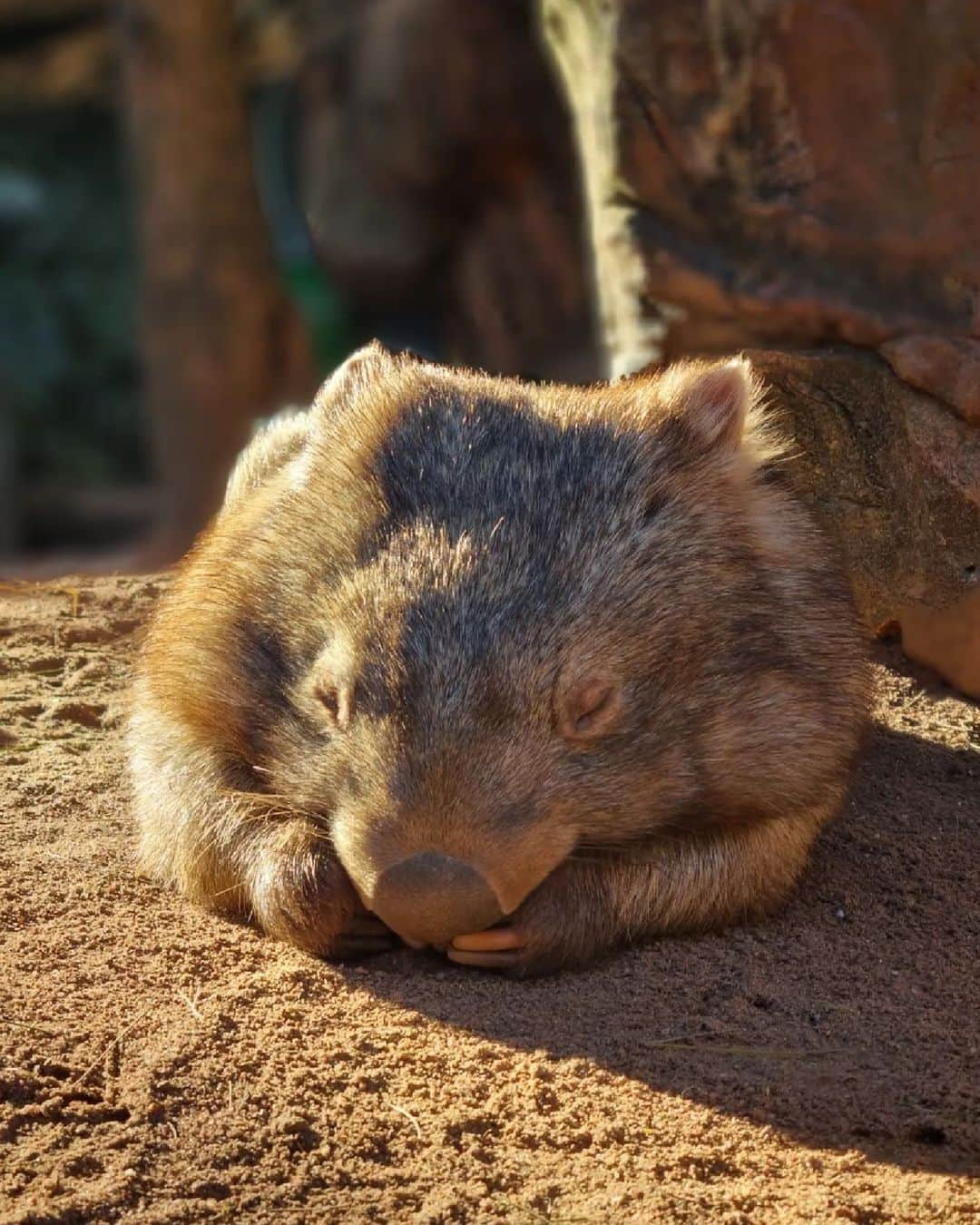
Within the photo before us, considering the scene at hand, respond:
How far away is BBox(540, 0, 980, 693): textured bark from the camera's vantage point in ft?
15.1

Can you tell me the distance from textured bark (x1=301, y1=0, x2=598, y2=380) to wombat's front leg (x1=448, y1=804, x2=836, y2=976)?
8.35m

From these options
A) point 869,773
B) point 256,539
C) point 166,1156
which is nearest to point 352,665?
point 256,539

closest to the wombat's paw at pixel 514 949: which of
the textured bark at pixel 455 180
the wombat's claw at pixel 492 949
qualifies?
the wombat's claw at pixel 492 949

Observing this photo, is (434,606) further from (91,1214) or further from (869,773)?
(869,773)

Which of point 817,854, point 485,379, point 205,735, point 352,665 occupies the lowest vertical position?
point 817,854

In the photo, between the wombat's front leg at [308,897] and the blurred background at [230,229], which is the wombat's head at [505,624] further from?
the blurred background at [230,229]

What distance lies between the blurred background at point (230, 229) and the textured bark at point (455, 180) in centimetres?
2

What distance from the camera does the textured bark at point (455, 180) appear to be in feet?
40.9

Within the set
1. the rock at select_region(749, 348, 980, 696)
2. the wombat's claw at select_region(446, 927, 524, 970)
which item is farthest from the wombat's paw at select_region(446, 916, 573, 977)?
the rock at select_region(749, 348, 980, 696)

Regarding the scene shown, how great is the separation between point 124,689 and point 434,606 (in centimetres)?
182

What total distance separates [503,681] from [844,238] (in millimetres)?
2229

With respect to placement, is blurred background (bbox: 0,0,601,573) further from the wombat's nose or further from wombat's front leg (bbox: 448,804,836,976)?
the wombat's nose

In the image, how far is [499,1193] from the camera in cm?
258

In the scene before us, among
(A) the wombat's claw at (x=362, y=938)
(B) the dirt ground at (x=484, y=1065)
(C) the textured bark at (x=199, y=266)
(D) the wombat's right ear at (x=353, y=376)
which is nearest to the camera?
(B) the dirt ground at (x=484, y=1065)
